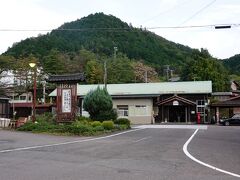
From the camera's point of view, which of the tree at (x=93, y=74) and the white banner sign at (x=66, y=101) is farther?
the tree at (x=93, y=74)

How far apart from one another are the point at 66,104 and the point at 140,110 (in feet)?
86.6

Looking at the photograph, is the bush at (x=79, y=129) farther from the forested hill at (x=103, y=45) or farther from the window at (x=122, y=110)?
the forested hill at (x=103, y=45)

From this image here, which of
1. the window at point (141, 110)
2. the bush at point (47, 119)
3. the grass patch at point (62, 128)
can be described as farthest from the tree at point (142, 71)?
the grass patch at point (62, 128)

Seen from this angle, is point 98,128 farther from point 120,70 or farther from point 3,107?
point 120,70

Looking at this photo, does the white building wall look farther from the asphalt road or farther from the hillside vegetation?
the asphalt road

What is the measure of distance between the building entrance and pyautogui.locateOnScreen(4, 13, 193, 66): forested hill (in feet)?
57.2

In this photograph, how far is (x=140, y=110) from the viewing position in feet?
188

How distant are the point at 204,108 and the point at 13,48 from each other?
51327mm

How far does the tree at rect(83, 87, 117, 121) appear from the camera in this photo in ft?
129

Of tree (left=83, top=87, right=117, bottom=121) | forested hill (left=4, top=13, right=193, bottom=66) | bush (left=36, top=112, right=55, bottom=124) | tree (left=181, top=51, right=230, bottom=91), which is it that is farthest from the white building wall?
tree (left=181, top=51, right=230, bottom=91)

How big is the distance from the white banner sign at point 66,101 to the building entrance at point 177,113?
1219 inches

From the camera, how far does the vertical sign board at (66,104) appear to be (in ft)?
104

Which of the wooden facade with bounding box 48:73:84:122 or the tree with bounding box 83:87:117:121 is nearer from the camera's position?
the wooden facade with bounding box 48:73:84:122

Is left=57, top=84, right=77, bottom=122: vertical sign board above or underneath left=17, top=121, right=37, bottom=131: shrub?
above
